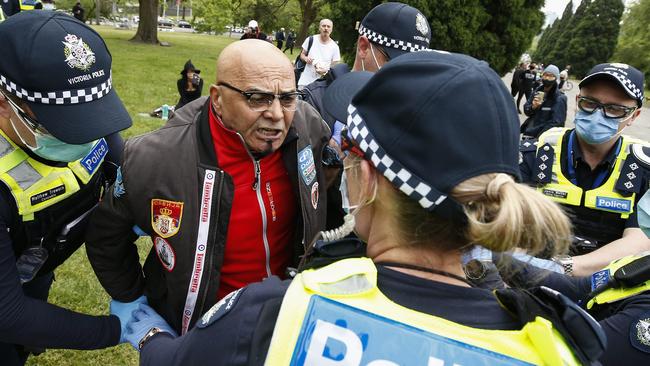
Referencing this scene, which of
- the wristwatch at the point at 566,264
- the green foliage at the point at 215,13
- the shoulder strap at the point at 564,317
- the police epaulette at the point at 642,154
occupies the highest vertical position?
the shoulder strap at the point at 564,317

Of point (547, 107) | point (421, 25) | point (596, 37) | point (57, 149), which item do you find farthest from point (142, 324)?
point (596, 37)

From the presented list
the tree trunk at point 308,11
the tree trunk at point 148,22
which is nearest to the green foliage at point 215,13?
the tree trunk at point 308,11

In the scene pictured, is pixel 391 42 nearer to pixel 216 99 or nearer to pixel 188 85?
pixel 216 99

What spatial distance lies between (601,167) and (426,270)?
234 cm

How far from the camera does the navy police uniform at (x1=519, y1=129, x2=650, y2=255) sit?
2.73 m

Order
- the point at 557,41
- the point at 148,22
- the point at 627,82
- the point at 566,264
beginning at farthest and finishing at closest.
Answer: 1. the point at 557,41
2. the point at 148,22
3. the point at 627,82
4. the point at 566,264

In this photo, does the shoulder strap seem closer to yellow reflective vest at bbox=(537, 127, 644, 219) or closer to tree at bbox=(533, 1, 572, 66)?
yellow reflective vest at bbox=(537, 127, 644, 219)

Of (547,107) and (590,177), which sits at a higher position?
(590,177)

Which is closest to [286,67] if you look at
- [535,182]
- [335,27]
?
[535,182]

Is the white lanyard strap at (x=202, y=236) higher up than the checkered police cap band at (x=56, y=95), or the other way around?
the checkered police cap band at (x=56, y=95)

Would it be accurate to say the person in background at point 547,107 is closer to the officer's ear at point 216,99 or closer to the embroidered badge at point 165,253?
the officer's ear at point 216,99

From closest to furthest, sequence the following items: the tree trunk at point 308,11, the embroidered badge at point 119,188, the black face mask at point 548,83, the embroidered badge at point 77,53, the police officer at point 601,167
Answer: the embroidered badge at point 77,53 → the embroidered badge at point 119,188 → the police officer at point 601,167 → the black face mask at point 548,83 → the tree trunk at point 308,11

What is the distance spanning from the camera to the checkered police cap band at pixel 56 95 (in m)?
1.69

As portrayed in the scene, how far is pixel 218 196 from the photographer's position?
1832 millimetres
